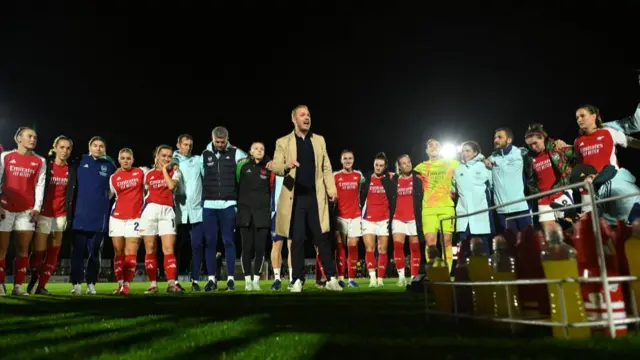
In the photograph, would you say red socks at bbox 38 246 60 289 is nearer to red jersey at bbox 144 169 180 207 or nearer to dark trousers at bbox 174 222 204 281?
red jersey at bbox 144 169 180 207

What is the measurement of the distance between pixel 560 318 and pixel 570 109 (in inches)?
942

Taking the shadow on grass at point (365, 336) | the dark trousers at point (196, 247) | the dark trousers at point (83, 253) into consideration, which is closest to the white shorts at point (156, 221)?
the dark trousers at point (196, 247)

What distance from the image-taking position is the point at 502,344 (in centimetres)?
194

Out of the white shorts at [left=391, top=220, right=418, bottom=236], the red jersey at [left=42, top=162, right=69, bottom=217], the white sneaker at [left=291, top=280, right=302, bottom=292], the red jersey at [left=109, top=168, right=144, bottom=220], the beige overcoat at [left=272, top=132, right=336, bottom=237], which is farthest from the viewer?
the white shorts at [left=391, top=220, right=418, bottom=236]

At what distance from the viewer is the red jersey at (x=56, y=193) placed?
7383mm

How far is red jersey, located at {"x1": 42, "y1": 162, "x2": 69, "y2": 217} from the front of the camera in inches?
291

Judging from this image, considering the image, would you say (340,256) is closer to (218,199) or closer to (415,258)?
(415,258)

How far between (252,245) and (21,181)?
3563mm

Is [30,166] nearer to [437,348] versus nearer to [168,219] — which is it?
[168,219]

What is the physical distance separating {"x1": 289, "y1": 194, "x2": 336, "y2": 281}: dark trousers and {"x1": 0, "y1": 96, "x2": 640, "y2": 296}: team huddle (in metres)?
0.02

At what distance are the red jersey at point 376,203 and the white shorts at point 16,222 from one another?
573 centimetres

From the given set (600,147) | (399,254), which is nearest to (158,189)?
(399,254)

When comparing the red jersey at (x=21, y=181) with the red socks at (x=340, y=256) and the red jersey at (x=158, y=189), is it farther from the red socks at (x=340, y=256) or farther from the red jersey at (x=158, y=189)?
the red socks at (x=340, y=256)

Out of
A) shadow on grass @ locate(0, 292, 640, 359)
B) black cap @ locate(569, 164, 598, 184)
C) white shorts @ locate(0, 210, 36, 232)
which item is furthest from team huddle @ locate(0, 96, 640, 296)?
shadow on grass @ locate(0, 292, 640, 359)
